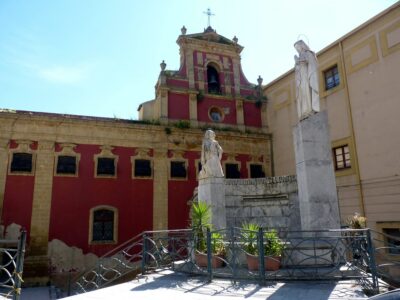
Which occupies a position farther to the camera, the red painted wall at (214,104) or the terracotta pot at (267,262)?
the red painted wall at (214,104)

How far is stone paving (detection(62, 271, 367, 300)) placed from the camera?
5.63 meters

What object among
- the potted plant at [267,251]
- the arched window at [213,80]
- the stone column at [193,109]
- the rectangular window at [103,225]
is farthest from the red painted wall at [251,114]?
the potted plant at [267,251]

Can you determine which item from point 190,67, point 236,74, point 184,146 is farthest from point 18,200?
point 236,74

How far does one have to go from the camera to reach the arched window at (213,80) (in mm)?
23438

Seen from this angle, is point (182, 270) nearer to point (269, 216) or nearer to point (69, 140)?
point (269, 216)

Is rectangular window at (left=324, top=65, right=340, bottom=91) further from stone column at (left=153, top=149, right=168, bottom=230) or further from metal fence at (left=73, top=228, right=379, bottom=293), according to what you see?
metal fence at (left=73, top=228, right=379, bottom=293)

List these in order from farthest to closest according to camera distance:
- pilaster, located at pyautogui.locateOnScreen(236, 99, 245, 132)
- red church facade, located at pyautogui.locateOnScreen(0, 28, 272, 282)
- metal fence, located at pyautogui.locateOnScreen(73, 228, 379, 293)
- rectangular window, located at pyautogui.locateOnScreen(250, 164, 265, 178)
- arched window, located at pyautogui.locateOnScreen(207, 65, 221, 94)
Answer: arched window, located at pyautogui.locateOnScreen(207, 65, 221, 94), pilaster, located at pyautogui.locateOnScreen(236, 99, 245, 132), rectangular window, located at pyautogui.locateOnScreen(250, 164, 265, 178), red church facade, located at pyautogui.locateOnScreen(0, 28, 272, 282), metal fence, located at pyautogui.locateOnScreen(73, 228, 379, 293)

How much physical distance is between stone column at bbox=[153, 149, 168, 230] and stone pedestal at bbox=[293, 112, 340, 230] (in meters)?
12.3

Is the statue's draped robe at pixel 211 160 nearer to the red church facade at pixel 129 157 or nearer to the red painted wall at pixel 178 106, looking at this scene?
the red church facade at pixel 129 157

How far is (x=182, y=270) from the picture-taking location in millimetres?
8508

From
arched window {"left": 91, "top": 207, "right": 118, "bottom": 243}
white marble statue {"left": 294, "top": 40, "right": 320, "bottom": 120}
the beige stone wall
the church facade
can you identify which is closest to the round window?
the church facade

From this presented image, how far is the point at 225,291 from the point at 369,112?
13313 mm

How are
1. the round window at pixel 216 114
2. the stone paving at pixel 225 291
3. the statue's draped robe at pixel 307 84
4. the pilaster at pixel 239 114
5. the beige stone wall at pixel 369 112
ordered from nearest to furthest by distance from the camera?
the stone paving at pixel 225 291
the statue's draped robe at pixel 307 84
the beige stone wall at pixel 369 112
the round window at pixel 216 114
the pilaster at pixel 239 114

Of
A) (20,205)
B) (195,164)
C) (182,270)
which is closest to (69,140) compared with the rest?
(20,205)
